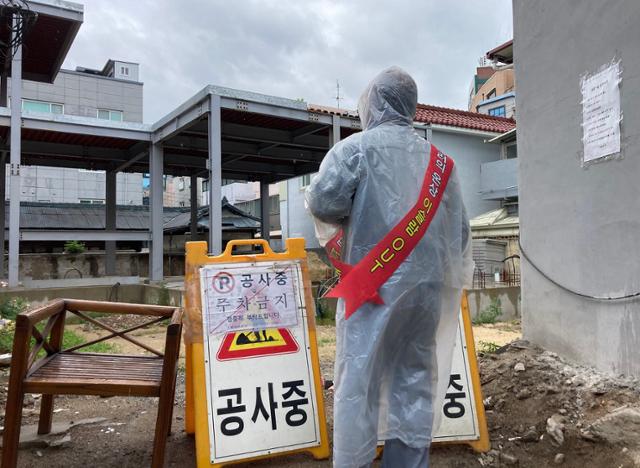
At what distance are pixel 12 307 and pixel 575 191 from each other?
7477 millimetres

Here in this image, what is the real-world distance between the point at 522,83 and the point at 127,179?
19901 mm

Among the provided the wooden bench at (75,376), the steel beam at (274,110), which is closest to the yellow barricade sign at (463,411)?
the wooden bench at (75,376)

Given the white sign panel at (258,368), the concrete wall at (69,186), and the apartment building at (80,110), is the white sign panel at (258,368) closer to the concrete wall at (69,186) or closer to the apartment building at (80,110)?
the concrete wall at (69,186)

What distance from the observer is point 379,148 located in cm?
208

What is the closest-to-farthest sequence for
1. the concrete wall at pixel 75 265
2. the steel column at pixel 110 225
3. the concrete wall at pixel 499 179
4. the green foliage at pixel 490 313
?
1. the green foliage at pixel 490 313
2. the steel column at pixel 110 225
3. the concrete wall at pixel 499 179
4. the concrete wall at pixel 75 265

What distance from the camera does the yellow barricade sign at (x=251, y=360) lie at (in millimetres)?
2334

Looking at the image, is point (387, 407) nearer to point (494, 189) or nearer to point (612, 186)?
point (612, 186)

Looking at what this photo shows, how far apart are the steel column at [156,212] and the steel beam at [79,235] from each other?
0.20 m

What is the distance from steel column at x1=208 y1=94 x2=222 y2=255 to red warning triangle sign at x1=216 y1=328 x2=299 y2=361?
583cm

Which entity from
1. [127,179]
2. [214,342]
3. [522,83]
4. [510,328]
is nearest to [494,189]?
[510,328]

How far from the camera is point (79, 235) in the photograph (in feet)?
29.7

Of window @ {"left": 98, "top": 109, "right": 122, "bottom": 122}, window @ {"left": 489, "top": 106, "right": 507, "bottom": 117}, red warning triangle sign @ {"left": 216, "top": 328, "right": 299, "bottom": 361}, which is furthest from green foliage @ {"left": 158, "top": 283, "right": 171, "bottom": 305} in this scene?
window @ {"left": 489, "top": 106, "right": 507, "bottom": 117}

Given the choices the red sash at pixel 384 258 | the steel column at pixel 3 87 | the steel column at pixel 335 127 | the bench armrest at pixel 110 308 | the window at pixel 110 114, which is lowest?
the bench armrest at pixel 110 308

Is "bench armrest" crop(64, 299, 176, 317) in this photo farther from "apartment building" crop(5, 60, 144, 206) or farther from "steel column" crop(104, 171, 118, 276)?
"apartment building" crop(5, 60, 144, 206)
